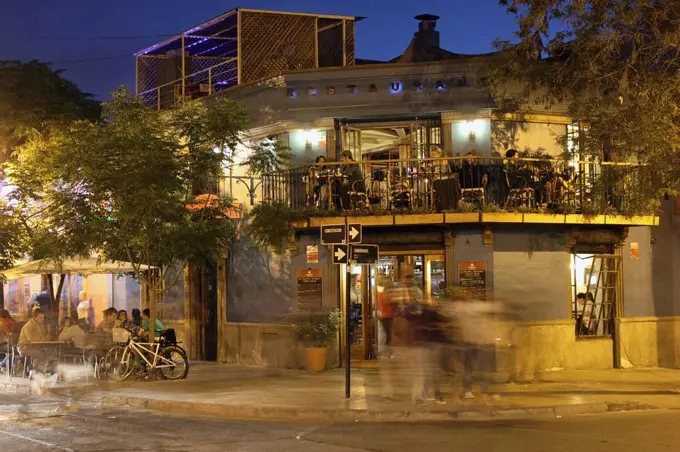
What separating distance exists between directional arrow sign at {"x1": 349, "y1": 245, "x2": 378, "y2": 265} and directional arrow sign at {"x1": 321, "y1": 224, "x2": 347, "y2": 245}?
0.86 feet

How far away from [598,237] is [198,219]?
8826mm

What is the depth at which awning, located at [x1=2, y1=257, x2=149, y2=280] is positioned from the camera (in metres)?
19.3

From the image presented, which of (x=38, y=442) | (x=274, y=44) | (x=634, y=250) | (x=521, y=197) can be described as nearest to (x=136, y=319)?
(x=274, y=44)

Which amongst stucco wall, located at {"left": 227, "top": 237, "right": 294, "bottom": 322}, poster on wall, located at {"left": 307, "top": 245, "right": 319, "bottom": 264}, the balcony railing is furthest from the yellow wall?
stucco wall, located at {"left": 227, "top": 237, "right": 294, "bottom": 322}

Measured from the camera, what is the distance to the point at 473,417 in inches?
517

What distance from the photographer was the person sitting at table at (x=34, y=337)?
1872cm

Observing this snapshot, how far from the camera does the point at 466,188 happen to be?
18.7m

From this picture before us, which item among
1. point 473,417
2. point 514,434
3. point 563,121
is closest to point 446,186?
point 563,121

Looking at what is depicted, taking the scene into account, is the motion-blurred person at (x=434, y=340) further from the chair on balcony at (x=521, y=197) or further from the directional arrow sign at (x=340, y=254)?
the chair on balcony at (x=521, y=197)

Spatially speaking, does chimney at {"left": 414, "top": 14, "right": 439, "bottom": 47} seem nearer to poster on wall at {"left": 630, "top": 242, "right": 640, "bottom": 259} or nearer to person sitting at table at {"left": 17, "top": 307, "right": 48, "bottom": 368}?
poster on wall at {"left": 630, "top": 242, "right": 640, "bottom": 259}

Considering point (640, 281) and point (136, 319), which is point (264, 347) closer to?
point (136, 319)

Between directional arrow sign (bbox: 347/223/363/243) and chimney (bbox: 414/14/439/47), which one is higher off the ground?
chimney (bbox: 414/14/439/47)

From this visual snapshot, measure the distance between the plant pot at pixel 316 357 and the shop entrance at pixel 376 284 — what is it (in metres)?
0.92

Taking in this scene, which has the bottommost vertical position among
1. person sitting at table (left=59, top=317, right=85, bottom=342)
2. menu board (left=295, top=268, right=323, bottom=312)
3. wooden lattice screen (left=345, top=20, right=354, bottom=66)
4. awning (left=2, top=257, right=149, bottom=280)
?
person sitting at table (left=59, top=317, right=85, bottom=342)
